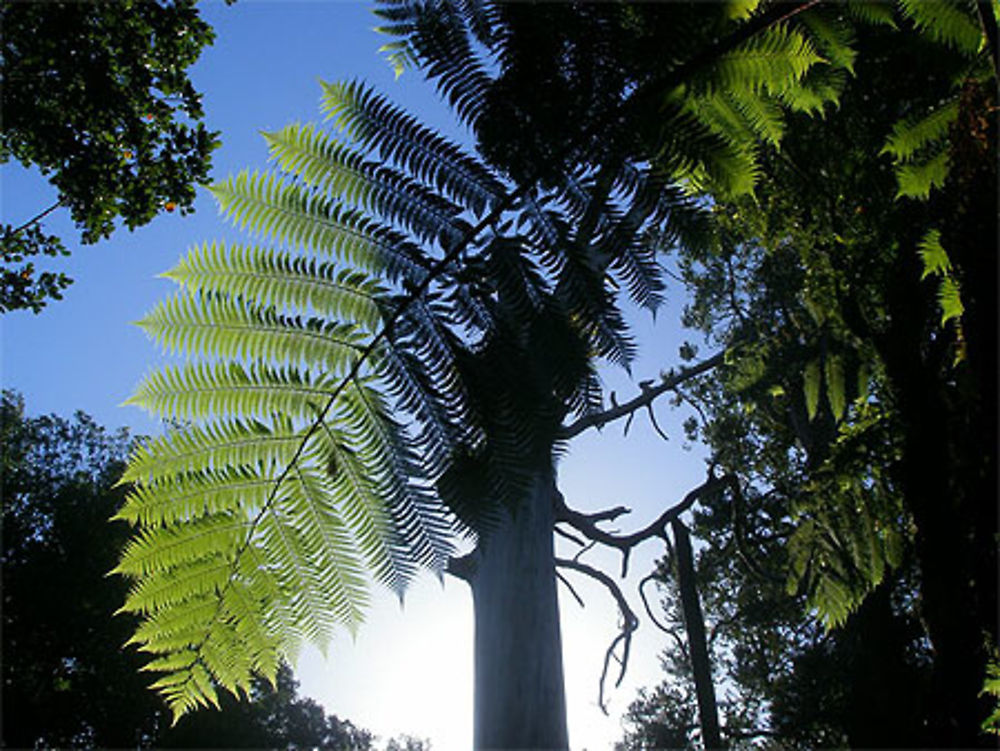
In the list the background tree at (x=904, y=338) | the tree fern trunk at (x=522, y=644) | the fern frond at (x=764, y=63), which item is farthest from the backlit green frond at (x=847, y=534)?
the fern frond at (x=764, y=63)

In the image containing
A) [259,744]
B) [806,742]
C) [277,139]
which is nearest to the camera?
[277,139]

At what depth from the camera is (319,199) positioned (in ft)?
3.76

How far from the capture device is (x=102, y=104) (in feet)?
14.7

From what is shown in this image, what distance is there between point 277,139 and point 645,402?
5.58 m

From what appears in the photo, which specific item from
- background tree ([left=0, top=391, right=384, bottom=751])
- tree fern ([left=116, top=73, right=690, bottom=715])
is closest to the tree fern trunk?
tree fern ([left=116, top=73, right=690, bottom=715])

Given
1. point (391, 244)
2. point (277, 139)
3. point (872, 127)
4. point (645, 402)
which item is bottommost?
point (391, 244)

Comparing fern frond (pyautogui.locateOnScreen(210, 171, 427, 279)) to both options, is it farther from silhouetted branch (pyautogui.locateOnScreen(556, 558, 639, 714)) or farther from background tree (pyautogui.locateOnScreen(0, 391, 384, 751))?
background tree (pyautogui.locateOnScreen(0, 391, 384, 751))

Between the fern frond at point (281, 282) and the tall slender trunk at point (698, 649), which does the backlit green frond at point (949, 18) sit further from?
the tall slender trunk at point (698, 649)

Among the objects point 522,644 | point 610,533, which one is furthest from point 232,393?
point 610,533

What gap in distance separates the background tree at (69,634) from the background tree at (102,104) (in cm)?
1251

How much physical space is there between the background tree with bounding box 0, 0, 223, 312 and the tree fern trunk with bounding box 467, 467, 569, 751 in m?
3.73

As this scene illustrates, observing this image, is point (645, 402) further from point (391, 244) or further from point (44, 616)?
point (44, 616)

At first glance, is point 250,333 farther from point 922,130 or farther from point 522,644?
point 522,644

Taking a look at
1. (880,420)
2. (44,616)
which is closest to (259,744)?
(44,616)
